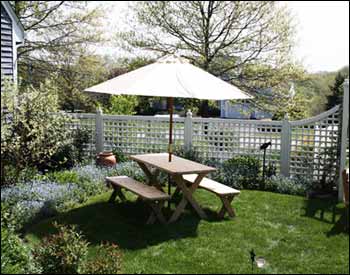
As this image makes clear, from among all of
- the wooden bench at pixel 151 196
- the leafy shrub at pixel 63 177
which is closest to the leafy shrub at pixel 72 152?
the leafy shrub at pixel 63 177

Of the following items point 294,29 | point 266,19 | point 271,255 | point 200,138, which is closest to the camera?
point 271,255

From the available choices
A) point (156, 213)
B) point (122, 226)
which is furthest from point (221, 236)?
point (122, 226)

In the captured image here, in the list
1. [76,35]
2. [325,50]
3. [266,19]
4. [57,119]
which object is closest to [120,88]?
[57,119]

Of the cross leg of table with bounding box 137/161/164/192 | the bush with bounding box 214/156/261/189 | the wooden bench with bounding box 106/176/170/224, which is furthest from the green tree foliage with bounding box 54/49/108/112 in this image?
the wooden bench with bounding box 106/176/170/224

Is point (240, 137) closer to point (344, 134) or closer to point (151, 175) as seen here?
point (344, 134)

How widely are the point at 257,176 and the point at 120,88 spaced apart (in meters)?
2.79

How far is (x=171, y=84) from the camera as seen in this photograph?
4.72 metres

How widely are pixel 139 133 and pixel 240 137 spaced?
1.77 m

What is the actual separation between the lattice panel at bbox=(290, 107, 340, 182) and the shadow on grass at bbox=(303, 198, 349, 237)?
28.3 inches

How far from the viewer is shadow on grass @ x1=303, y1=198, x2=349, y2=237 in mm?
4086

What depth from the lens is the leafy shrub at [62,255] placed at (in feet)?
10.6

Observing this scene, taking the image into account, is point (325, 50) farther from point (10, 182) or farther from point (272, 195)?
point (10, 182)

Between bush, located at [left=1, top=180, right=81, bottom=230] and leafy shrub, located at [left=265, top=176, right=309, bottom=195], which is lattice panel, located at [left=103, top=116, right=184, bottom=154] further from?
bush, located at [left=1, top=180, right=81, bottom=230]

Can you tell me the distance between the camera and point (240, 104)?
387 inches
